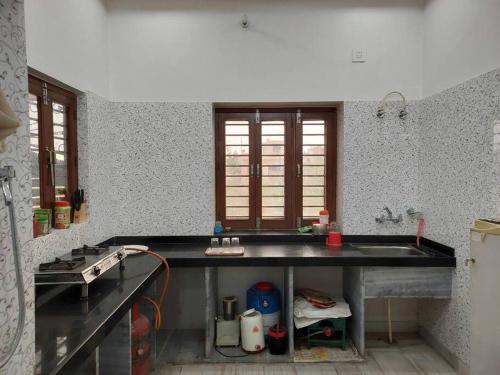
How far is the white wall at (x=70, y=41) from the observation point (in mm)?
1919

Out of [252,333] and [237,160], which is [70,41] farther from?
[252,333]

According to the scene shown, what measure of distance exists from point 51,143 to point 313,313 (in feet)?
6.88

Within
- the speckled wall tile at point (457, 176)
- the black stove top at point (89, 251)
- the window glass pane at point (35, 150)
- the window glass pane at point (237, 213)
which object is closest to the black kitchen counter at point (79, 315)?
the black stove top at point (89, 251)

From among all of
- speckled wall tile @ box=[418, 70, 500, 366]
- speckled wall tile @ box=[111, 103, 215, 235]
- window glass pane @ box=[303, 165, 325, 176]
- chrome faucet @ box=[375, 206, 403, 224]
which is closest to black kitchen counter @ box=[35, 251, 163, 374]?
speckled wall tile @ box=[111, 103, 215, 235]

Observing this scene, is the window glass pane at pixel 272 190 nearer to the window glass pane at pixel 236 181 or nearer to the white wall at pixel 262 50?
the window glass pane at pixel 236 181

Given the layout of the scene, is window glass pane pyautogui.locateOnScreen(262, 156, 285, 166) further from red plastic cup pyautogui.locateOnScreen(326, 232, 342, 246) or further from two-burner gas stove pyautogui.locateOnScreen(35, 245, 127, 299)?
two-burner gas stove pyautogui.locateOnScreen(35, 245, 127, 299)

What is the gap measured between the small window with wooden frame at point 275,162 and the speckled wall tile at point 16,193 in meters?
2.16

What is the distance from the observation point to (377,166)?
2857 millimetres

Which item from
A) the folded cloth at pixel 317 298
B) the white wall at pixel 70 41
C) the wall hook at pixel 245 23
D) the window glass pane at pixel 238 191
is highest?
the wall hook at pixel 245 23

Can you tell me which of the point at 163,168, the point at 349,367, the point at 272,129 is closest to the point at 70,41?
the point at 163,168

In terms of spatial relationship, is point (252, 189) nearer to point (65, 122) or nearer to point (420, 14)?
point (65, 122)

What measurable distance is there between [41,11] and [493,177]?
2702 millimetres

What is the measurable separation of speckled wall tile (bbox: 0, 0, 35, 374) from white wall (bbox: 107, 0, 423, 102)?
2014 mm

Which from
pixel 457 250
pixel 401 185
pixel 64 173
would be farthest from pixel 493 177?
pixel 64 173
